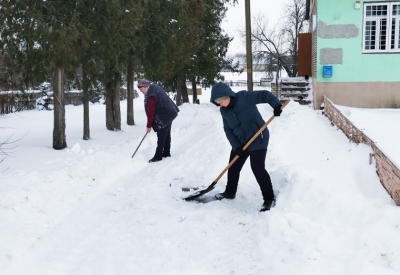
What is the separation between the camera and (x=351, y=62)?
13461 mm

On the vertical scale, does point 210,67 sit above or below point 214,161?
above

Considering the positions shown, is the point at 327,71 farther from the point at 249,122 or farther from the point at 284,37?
the point at 284,37

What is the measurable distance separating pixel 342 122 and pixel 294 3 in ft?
118

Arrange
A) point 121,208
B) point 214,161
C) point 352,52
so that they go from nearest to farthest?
point 121,208, point 214,161, point 352,52

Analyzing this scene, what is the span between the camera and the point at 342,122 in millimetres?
9039

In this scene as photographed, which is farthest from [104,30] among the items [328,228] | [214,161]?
[328,228]

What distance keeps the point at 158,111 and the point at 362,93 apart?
8.07m

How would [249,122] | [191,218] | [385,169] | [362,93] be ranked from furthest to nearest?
1. [362,93]
2. [249,122]
3. [191,218]
4. [385,169]

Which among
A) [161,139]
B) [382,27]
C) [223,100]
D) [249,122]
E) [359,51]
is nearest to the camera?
[223,100]

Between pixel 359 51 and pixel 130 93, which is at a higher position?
pixel 359 51

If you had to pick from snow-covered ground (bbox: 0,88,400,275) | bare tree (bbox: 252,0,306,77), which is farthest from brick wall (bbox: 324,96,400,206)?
bare tree (bbox: 252,0,306,77)

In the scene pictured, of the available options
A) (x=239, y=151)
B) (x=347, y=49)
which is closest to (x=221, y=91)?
(x=239, y=151)

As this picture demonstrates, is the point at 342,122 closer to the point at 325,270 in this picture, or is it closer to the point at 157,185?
the point at 157,185

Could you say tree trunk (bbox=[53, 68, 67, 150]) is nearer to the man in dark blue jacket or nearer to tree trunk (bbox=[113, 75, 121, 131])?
tree trunk (bbox=[113, 75, 121, 131])
